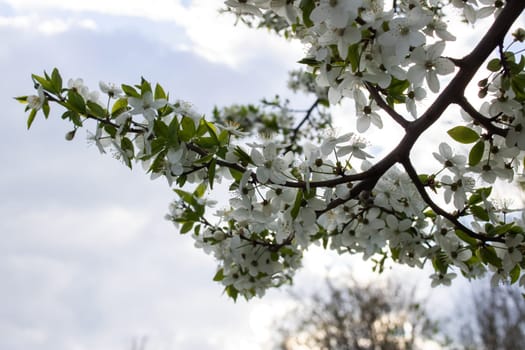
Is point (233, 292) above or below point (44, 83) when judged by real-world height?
below

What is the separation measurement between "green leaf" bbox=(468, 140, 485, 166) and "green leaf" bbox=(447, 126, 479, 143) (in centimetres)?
3

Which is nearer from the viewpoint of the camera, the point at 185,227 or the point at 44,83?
the point at 44,83

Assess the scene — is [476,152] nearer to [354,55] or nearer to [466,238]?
[466,238]

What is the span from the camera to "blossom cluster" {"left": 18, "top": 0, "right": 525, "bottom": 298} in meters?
1.46

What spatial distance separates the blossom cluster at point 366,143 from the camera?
1463mm

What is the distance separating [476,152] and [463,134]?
2.9 inches

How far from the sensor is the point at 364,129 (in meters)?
1.80

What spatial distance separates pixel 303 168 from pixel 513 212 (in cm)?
93

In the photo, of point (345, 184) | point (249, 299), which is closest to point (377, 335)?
point (249, 299)

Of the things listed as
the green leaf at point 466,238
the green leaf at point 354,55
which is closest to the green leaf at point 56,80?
the green leaf at point 354,55

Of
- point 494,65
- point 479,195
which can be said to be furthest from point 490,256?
point 494,65

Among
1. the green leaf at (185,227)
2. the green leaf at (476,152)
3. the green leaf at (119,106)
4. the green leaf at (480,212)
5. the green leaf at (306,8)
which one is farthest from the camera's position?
the green leaf at (185,227)

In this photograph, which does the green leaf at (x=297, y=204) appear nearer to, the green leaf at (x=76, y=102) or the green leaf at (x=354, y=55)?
the green leaf at (x=354, y=55)

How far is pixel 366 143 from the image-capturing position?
5.87ft
